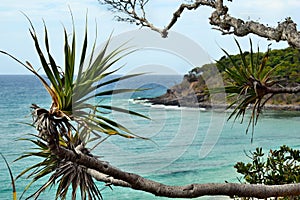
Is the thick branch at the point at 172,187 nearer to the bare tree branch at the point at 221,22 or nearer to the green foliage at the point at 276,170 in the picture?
the bare tree branch at the point at 221,22

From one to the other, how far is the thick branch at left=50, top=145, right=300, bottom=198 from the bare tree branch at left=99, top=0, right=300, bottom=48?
1.44m

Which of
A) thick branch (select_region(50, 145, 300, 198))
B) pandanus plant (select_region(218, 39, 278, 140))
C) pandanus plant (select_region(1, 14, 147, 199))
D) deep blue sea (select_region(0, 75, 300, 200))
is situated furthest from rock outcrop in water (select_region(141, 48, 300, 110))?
deep blue sea (select_region(0, 75, 300, 200))

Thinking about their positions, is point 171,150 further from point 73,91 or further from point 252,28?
point 73,91

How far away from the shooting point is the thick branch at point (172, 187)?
6.53ft

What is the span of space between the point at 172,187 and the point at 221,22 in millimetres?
2142

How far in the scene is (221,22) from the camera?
3980 millimetres

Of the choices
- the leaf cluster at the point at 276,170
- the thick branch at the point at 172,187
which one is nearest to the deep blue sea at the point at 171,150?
the leaf cluster at the point at 276,170

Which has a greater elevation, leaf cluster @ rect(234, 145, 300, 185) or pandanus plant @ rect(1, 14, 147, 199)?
pandanus plant @ rect(1, 14, 147, 199)

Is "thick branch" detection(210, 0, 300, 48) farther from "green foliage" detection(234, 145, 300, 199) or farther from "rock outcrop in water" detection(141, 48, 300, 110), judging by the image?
"green foliage" detection(234, 145, 300, 199)

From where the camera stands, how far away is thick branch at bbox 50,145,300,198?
1.99 metres

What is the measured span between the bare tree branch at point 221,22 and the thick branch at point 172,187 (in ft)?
4.74

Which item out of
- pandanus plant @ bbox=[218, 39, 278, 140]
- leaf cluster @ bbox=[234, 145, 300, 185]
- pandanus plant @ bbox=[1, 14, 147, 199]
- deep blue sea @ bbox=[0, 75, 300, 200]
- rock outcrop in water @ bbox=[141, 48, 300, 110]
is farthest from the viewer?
deep blue sea @ bbox=[0, 75, 300, 200]

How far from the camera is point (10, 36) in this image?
52312 mm

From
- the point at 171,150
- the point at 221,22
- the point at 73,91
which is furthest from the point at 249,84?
the point at 171,150
